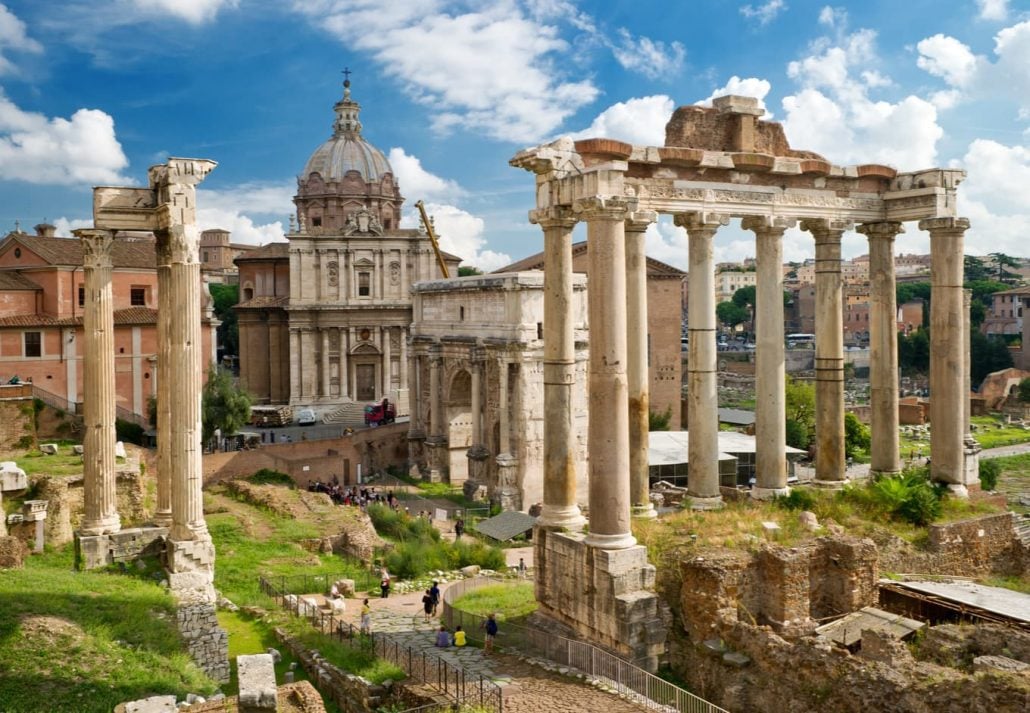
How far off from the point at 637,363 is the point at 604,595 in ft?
14.7

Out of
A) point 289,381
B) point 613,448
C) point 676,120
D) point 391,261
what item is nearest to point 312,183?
point 391,261

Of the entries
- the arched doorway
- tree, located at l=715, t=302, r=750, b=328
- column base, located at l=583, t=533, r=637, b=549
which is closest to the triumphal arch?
column base, located at l=583, t=533, r=637, b=549

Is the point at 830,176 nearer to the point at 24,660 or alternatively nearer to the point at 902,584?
the point at 902,584

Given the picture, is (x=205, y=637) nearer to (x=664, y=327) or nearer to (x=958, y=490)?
(x=958, y=490)

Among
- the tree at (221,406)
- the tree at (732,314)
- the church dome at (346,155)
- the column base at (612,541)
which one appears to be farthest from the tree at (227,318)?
the tree at (732,314)

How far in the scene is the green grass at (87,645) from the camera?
1243 cm

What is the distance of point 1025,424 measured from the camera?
69.5m

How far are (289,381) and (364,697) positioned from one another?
41.8 meters

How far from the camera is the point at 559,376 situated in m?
15.2

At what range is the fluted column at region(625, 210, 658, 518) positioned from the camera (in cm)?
1677

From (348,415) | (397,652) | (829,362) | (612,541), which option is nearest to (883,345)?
(829,362)

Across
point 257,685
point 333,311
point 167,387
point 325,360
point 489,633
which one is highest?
point 333,311

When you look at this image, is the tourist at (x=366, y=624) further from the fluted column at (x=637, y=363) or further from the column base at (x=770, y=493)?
the column base at (x=770, y=493)

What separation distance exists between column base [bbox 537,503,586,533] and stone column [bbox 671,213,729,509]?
3.23 m
